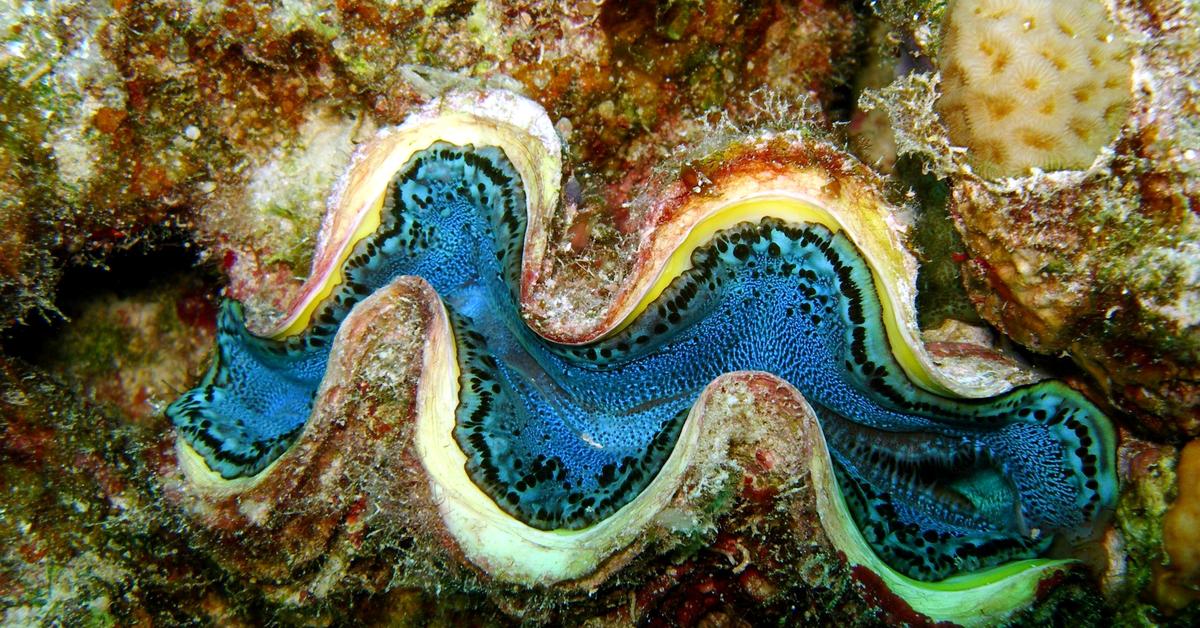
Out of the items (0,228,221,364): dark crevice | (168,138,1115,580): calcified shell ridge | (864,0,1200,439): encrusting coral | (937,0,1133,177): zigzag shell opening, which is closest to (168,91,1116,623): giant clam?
(168,138,1115,580): calcified shell ridge

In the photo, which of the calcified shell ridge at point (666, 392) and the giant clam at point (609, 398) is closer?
the giant clam at point (609, 398)

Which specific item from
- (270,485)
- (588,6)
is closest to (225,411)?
(270,485)

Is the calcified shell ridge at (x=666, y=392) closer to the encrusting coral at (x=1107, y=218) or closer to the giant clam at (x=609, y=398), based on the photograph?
the giant clam at (x=609, y=398)

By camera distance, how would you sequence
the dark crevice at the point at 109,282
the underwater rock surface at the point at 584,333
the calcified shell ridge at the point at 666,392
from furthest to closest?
1. the dark crevice at the point at 109,282
2. the calcified shell ridge at the point at 666,392
3. the underwater rock surface at the point at 584,333

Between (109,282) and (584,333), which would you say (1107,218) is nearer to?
(584,333)

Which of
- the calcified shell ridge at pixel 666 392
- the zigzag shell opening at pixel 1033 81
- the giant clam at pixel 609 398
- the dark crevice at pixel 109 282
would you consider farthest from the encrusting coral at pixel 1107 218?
the dark crevice at pixel 109 282

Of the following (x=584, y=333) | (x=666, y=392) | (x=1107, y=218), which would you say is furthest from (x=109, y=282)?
(x=1107, y=218)

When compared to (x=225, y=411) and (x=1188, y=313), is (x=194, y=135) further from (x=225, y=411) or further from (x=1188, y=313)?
(x=1188, y=313)
